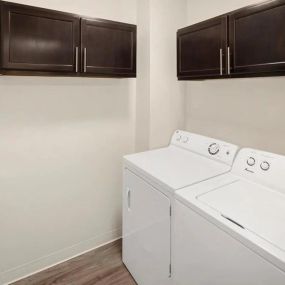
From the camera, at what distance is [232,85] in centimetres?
196

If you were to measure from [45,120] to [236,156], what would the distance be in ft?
4.90

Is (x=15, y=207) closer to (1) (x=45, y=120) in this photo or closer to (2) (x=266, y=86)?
(1) (x=45, y=120)

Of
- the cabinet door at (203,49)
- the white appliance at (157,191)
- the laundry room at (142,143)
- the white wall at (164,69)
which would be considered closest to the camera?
the laundry room at (142,143)

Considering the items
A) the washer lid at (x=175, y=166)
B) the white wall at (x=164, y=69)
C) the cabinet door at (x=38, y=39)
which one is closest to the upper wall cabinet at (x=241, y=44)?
the white wall at (x=164, y=69)

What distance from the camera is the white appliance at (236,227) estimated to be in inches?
36.2

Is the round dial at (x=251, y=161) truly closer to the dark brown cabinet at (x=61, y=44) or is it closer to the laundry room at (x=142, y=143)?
the laundry room at (x=142, y=143)

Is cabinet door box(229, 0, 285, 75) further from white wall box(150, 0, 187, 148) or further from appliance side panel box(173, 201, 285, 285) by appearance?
appliance side panel box(173, 201, 285, 285)

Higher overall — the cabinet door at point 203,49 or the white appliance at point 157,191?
the cabinet door at point 203,49

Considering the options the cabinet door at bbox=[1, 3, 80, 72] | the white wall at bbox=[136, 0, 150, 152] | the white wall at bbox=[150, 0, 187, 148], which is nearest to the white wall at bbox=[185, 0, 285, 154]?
the white wall at bbox=[150, 0, 187, 148]

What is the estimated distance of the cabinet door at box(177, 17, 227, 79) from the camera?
63.0 inches

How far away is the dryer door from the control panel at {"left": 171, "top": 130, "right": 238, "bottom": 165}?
1.98 feet

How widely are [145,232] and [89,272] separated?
0.74 meters

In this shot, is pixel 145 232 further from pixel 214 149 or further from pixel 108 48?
pixel 108 48

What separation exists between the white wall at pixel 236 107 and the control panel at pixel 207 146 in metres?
0.24
